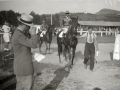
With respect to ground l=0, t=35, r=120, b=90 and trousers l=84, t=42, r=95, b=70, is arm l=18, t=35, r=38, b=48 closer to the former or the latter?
ground l=0, t=35, r=120, b=90

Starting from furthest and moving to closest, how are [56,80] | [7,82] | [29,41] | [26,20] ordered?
1. [56,80]
2. [7,82]
3. [26,20]
4. [29,41]

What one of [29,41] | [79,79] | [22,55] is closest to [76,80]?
[79,79]

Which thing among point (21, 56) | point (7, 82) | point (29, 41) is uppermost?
point (29, 41)

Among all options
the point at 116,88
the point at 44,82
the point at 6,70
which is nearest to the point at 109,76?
the point at 116,88

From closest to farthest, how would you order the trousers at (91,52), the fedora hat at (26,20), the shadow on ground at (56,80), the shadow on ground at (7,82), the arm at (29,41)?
the arm at (29,41) < the fedora hat at (26,20) < the shadow on ground at (7,82) < the shadow on ground at (56,80) < the trousers at (91,52)

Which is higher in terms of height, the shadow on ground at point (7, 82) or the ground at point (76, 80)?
the shadow on ground at point (7, 82)

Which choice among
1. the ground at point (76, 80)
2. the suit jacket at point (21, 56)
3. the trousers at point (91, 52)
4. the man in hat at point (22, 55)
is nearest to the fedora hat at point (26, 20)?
the man in hat at point (22, 55)

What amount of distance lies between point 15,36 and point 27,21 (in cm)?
39

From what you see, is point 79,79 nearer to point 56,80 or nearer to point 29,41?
point 56,80

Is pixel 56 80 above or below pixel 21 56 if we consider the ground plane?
below

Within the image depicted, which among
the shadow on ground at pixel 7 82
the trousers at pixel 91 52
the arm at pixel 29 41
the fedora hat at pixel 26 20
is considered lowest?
the shadow on ground at pixel 7 82

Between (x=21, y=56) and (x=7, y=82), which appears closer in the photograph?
(x=21, y=56)

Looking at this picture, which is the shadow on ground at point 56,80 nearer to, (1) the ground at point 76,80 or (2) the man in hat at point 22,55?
(1) the ground at point 76,80

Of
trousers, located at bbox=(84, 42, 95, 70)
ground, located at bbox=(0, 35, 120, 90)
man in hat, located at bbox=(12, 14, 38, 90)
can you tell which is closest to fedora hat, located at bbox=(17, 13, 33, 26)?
man in hat, located at bbox=(12, 14, 38, 90)
